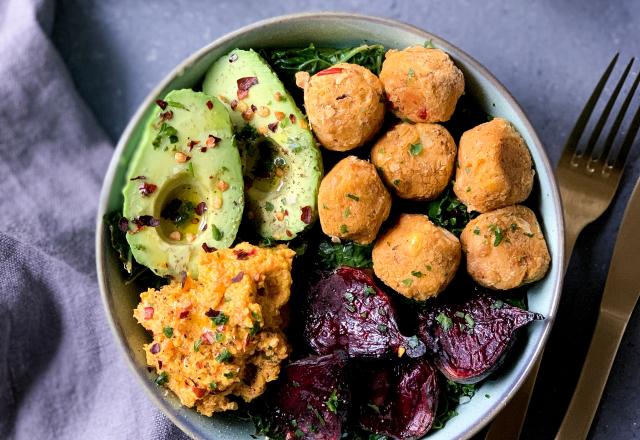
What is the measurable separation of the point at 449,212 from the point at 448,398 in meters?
0.50

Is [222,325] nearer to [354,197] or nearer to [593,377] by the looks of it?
[354,197]

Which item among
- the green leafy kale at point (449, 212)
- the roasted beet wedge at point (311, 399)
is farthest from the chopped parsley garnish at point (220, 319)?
the green leafy kale at point (449, 212)

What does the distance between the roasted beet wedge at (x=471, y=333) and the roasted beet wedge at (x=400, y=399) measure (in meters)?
0.06

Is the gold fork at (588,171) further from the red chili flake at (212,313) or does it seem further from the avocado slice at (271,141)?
the red chili flake at (212,313)


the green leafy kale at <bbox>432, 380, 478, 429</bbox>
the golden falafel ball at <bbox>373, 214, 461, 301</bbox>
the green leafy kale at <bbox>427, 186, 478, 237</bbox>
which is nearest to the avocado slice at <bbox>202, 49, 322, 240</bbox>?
the golden falafel ball at <bbox>373, 214, 461, 301</bbox>

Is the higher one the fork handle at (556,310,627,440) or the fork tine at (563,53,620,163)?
the fork tine at (563,53,620,163)

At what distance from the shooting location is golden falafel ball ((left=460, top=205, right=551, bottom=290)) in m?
1.81

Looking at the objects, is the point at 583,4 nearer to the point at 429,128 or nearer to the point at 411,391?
the point at 429,128

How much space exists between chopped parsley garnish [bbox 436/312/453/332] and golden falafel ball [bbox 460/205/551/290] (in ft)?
0.41

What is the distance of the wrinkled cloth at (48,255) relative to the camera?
229 centimetres

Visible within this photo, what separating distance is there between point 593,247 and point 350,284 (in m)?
0.85

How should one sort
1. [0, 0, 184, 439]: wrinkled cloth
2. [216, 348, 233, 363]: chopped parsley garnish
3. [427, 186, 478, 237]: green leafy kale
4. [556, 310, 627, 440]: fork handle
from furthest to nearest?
[0, 0, 184, 439]: wrinkled cloth
[556, 310, 627, 440]: fork handle
[427, 186, 478, 237]: green leafy kale
[216, 348, 233, 363]: chopped parsley garnish

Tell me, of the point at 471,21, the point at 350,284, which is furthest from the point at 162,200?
the point at 471,21

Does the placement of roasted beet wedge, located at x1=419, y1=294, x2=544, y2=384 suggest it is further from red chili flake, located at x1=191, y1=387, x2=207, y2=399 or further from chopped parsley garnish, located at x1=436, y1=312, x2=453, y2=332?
red chili flake, located at x1=191, y1=387, x2=207, y2=399
